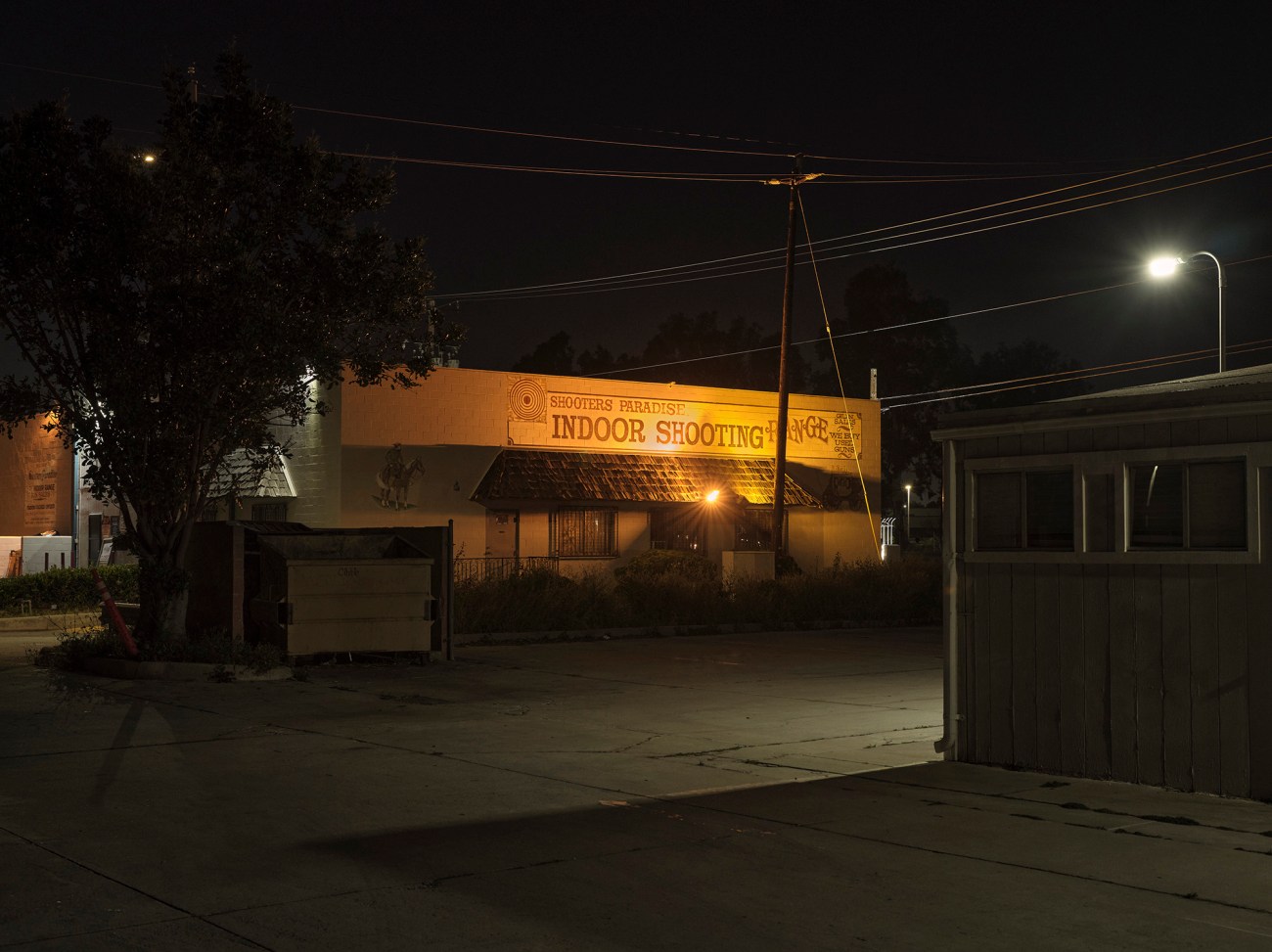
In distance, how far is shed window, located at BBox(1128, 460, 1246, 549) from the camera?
9.05 meters

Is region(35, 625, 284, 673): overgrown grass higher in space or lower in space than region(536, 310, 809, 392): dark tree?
lower

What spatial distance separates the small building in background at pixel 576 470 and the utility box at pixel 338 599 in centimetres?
1108

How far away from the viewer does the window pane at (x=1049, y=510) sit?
10.0 m

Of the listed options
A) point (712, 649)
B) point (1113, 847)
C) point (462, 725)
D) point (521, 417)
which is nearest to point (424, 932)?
point (1113, 847)

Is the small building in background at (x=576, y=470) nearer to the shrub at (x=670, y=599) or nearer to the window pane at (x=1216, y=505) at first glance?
the shrub at (x=670, y=599)

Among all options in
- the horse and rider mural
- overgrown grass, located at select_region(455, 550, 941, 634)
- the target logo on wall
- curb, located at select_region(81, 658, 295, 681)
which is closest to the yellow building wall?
the horse and rider mural

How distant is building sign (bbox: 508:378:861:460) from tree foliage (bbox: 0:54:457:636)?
14.2 m

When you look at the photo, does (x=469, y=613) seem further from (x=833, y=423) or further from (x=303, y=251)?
(x=833, y=423)

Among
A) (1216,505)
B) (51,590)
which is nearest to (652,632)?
(51,590)

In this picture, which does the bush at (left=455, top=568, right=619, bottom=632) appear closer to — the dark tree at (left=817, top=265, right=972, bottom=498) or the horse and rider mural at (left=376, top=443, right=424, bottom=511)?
the horse and rider mural at (left=376, top=443, right=424, bottom=511)

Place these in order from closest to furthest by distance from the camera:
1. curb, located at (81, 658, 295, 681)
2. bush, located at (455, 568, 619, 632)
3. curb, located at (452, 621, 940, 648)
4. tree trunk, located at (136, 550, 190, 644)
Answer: curb, located at (81, 658, 295, 681), tree trunk, located at (136, 550, 190, 644), curb, located at (452, 621, 940, 648), bush, located at (455, 568, 619, 632)

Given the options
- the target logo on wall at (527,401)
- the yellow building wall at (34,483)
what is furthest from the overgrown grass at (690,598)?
the yellow building wall at (34,483)

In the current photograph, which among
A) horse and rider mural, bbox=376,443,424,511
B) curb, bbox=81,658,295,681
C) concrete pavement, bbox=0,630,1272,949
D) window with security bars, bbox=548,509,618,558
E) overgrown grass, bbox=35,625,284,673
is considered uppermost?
horse and rider mural, bbox=376,443,424,511

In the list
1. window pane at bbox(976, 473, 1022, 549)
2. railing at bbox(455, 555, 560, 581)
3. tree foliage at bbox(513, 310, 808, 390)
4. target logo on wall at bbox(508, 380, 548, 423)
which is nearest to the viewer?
window pane at bbox(976, 473, 1022, 549)
